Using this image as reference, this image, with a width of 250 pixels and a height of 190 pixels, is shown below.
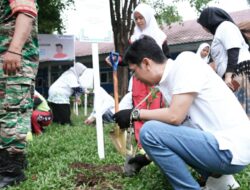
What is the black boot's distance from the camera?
110 inches

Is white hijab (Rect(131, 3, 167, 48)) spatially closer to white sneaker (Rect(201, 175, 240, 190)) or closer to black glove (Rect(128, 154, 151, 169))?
black glove (Rect(128, 154, 151, 169))

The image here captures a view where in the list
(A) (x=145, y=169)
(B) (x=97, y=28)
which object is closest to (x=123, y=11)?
(B) (x=97, y=28)

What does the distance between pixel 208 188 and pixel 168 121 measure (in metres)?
0.56

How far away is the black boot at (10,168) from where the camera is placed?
2.79 m

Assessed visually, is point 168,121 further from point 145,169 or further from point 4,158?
point 4,158

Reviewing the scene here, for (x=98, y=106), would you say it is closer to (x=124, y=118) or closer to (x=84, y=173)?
(x=84, y=173)

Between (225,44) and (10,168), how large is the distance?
232 cm

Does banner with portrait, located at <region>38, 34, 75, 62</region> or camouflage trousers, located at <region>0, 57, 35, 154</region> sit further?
banner with portrait, located at <region>38, 34, 75, 62</region>

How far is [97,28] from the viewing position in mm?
3867

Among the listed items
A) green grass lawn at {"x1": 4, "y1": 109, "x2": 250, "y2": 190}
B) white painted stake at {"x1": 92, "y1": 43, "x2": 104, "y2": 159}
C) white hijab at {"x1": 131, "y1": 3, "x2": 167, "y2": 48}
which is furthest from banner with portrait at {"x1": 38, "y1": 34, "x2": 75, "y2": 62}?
white painted stake at {"x1": 92, "y1": 43, "x2": 104, "y2": 159}

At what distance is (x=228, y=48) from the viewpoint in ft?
13.0

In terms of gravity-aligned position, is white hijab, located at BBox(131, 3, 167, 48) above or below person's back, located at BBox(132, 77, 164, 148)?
above

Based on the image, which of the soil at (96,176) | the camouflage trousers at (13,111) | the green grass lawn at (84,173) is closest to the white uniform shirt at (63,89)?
the green grass lawn at (84,173)

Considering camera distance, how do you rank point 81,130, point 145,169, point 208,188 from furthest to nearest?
point 81,130, point 145,169, point 208,188
